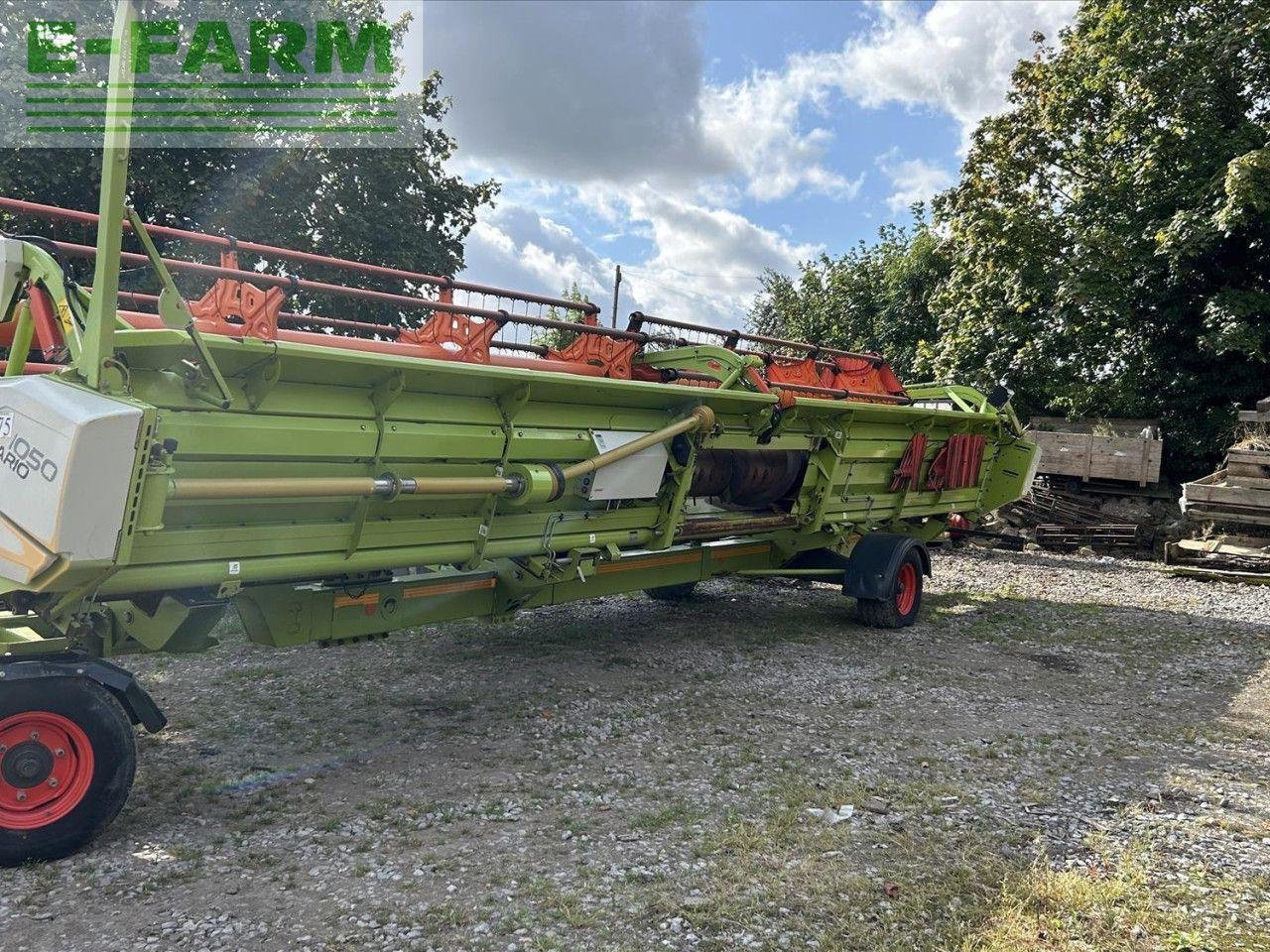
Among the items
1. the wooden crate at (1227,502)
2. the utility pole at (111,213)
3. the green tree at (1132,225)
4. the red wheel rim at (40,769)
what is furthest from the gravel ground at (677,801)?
the green tree at (1132,225)

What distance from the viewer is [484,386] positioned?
4.43 meters

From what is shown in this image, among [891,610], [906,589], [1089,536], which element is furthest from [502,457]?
[1089,536]

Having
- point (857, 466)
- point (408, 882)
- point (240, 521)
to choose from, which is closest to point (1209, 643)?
point (857, 466)

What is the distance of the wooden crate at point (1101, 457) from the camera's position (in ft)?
46.8

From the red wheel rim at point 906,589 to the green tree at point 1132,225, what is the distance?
33.7ft

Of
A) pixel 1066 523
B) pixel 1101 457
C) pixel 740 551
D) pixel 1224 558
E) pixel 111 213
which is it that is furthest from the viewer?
pixel 1101 457

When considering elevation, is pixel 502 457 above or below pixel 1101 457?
below

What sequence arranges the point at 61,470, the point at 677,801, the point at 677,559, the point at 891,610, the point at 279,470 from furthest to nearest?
the point at 891,610 → the point at 677,559 → the point at 677,801 → the point at 279,470 → the point at 61,470

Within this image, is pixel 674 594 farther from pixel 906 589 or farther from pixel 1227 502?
pixel 1227 502

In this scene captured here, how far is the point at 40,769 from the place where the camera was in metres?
3.16

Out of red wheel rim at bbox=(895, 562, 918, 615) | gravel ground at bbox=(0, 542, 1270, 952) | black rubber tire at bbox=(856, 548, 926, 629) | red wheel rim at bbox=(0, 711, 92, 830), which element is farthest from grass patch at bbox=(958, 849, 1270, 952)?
red wheel rim at bbox=(895, 562, 918, 615)

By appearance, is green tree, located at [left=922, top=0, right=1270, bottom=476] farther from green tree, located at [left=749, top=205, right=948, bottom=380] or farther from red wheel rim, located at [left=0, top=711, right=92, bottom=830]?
red wheel rim, located at [left=0, top=711, right=92, bottom=830]

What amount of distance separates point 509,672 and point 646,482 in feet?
5.71

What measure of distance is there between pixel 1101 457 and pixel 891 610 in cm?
890
